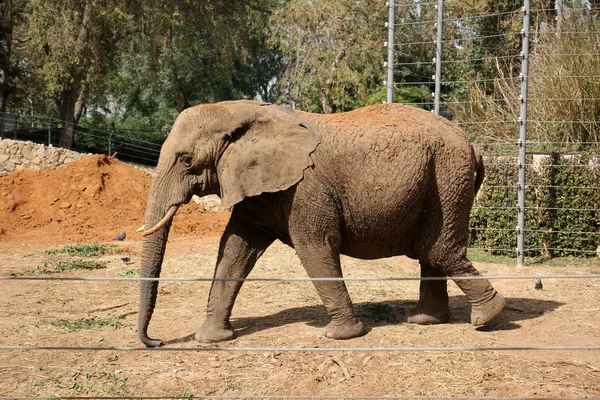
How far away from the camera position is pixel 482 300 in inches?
319

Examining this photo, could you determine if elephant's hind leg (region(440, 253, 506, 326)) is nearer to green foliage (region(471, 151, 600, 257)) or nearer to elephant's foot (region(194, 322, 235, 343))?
elephant's foot (region(194, 322, 235, 343))

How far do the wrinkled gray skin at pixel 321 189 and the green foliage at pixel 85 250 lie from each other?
6.19 metres

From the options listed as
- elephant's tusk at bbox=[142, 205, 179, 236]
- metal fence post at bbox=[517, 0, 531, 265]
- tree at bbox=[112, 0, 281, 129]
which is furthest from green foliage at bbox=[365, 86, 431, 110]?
elephant's tusk at bbox=[142, 205, 179, 236]

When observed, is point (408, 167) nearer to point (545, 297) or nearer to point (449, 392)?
point (449, 392)

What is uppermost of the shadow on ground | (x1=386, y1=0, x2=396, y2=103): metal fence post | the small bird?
(x1=386, y1=0, x2=396, y2=103): metal fence post

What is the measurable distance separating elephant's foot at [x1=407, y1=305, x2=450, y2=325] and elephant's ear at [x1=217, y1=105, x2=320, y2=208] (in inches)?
83.8

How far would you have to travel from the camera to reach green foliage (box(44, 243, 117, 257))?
44.6 ft

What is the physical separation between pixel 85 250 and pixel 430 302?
738cm

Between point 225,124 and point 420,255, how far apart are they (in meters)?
2.37

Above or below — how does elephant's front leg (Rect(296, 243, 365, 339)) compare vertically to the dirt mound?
above

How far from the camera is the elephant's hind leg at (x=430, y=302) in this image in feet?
27.6

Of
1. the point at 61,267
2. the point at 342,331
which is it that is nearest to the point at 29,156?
the point at 61,267

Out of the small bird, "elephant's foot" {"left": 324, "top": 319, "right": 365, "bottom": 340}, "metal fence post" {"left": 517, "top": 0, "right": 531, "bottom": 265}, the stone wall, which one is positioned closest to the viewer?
"elephant's foot" {"left": 324, "top": 319, "right": 365, "bottom": 340}

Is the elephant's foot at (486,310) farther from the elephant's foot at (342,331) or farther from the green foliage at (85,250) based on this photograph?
the green foliage at (85,250)
